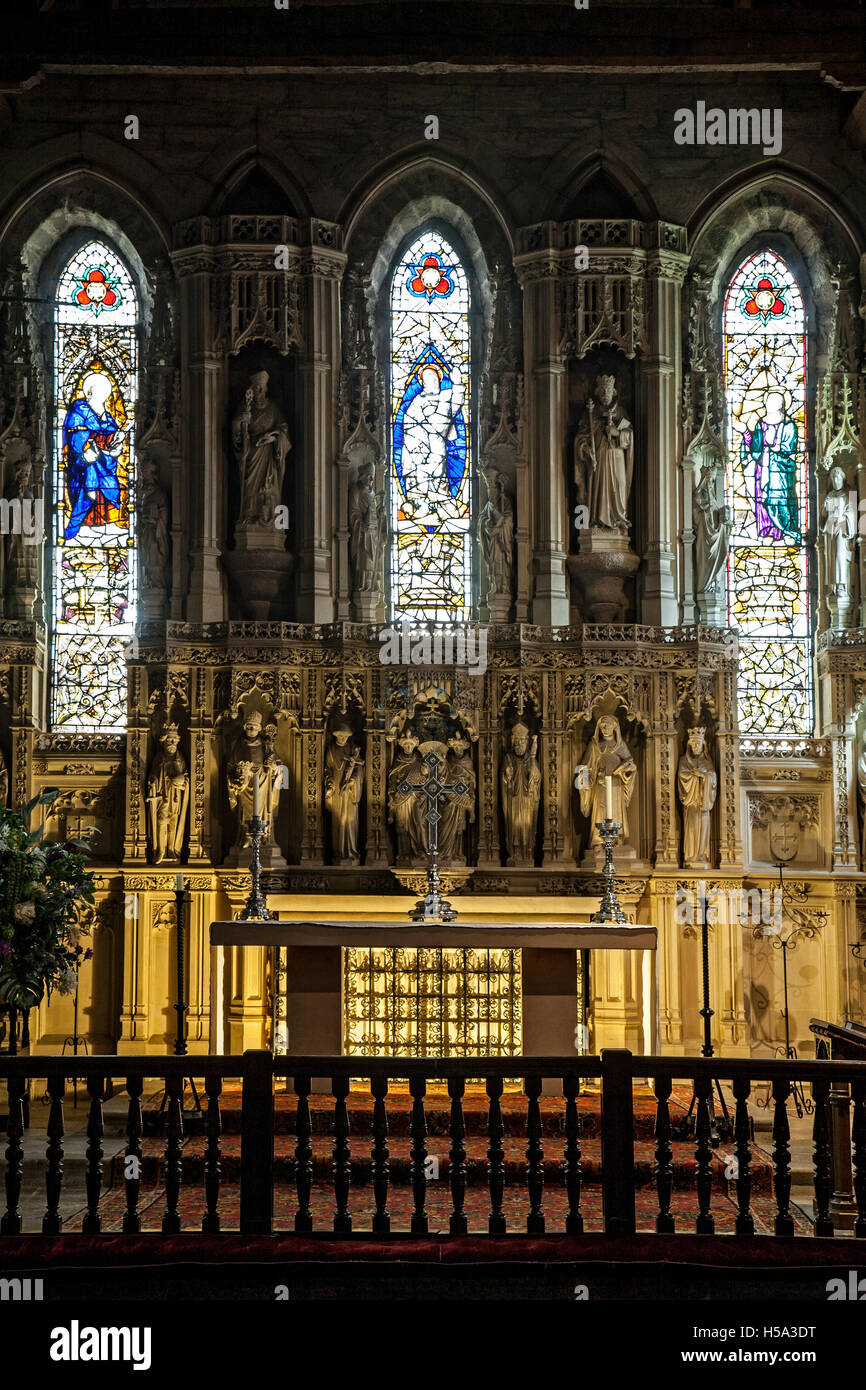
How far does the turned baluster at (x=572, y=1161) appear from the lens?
6.66 metres

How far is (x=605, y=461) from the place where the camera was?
14812 millimetres

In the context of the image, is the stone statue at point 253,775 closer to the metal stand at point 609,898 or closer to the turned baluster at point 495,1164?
the metal stand at point 609,898

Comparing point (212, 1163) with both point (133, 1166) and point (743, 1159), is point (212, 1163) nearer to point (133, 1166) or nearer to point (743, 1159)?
point (133, 1166)

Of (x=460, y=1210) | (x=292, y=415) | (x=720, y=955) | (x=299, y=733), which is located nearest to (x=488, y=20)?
(x=292, y=415)

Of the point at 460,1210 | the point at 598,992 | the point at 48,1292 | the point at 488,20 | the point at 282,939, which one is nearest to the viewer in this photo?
the point at 48,1292

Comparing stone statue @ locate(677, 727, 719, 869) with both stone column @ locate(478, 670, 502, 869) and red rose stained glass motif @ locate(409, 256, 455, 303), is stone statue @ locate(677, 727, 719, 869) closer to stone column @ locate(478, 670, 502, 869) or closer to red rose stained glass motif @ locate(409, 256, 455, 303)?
stone column @ locate(478, 670, 502, 869)

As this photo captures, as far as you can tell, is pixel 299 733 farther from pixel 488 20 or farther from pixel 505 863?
pixel 488 20

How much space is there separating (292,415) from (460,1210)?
32.3 feet

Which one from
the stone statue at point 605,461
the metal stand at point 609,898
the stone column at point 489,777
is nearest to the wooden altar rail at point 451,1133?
the metal stand at point 609,898

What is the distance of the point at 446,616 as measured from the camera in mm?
15328

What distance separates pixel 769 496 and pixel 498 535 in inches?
108

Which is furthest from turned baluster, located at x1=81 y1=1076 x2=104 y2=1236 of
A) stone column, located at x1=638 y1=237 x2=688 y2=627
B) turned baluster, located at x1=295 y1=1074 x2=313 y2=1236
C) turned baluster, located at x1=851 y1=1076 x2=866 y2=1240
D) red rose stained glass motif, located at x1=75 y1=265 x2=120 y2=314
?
red rose stained glass motif, located at x1=75 y1=265 x2=120 y2=314

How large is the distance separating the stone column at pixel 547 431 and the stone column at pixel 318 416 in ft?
5.95

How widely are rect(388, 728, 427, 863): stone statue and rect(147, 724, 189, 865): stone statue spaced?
73.0 inches
